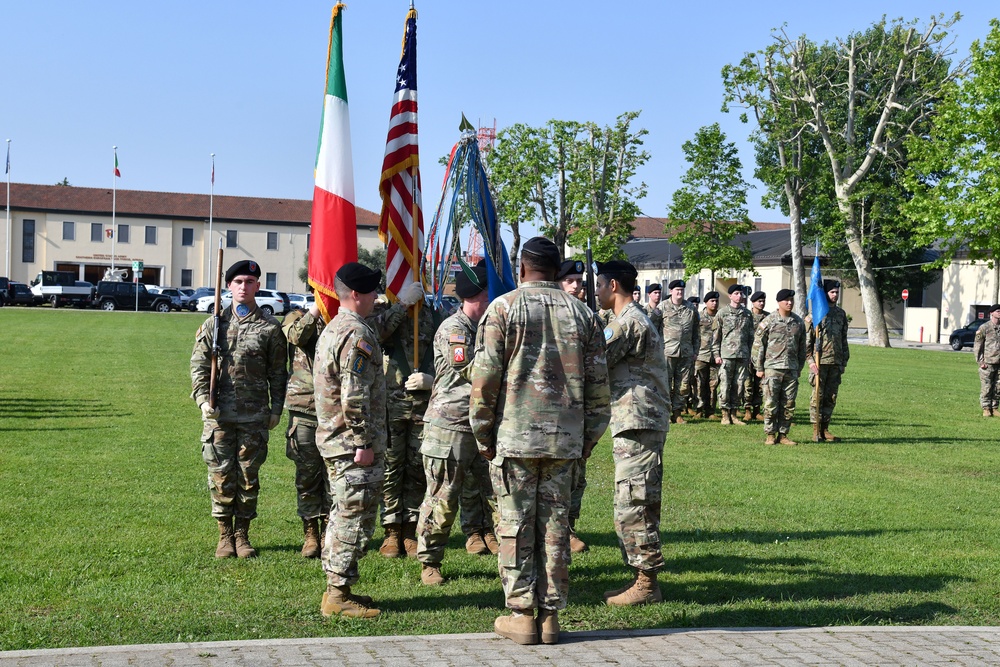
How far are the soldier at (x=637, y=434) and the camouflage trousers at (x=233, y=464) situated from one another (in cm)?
265

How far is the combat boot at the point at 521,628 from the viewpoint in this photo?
561 centimetres

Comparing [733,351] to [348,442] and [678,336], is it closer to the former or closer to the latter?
[678,336]

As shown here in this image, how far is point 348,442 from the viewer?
6172 mm

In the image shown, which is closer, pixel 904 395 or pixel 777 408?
pixel 777 408

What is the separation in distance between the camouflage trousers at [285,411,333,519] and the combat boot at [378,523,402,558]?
52 centimetres

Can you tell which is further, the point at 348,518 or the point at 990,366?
the point at 990,366

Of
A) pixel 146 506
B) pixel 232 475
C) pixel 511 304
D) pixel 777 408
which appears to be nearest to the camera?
pixel 511 304

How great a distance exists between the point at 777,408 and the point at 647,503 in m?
8.59

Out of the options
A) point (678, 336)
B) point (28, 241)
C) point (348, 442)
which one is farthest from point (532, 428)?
point (28, 241)

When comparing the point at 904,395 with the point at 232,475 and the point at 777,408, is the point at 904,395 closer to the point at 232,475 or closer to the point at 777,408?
the point at 777,408

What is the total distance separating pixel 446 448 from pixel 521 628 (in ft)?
5.60

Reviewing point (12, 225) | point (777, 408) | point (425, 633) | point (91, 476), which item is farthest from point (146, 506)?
point (12, 225)

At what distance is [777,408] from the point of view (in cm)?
1477

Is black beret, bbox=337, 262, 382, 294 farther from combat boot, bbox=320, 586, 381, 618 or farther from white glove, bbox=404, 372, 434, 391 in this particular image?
combat boot, bbox=320, 586, 381, 618
